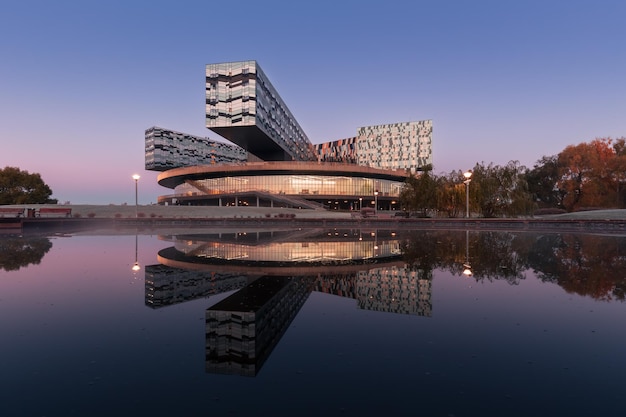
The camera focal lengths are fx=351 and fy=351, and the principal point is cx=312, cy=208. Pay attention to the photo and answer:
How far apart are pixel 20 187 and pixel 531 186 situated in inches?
4816

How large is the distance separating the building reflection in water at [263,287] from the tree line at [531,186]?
109 ft

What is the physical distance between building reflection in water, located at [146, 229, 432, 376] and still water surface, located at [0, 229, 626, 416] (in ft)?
0.17

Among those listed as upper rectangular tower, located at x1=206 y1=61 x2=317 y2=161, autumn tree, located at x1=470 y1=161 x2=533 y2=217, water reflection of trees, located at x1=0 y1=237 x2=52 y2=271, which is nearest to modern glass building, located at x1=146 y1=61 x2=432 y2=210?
upper rectangular tower, located at x1=206 y1=61 x2=317 y2=161

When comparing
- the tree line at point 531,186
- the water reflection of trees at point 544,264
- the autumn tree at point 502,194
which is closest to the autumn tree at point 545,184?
the tree line at point 531,186

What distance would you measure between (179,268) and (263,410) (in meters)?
9.21

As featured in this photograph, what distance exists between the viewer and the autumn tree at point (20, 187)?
79.1 m

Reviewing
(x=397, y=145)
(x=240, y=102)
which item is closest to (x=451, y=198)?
(x=240, y=102)

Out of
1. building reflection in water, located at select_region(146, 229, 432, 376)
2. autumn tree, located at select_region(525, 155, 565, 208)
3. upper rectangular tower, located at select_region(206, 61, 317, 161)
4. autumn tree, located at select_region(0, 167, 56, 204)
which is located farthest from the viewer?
upper rectangular tower, located at select_region(206, 61, 317, 161)

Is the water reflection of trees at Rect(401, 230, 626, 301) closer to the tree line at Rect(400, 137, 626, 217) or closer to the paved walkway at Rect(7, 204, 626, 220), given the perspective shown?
the tree line at Rect(400, 137, 626, 217)

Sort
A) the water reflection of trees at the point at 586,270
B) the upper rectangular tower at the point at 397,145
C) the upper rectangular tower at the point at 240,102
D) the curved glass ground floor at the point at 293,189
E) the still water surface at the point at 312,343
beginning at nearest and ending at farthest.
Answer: the still water surface at the point at 312,343, the water reflection of trees at the point at 586,270, the upper rectangular tower at the point at 240,102, the curved glass ground floor at the point at 293,189, the upper rectangular tower at the point at 397,145

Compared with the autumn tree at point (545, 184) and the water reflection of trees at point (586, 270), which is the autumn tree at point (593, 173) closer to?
the autumn tree at point (545, 184)

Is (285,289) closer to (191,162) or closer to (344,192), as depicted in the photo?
(344,192)

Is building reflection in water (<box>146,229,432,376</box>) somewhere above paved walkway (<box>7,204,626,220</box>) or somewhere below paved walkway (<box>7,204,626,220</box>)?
below

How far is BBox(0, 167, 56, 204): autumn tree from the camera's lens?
260 ft
